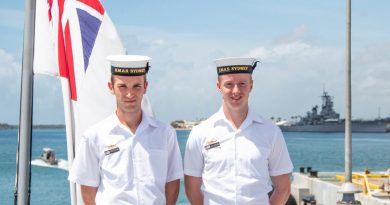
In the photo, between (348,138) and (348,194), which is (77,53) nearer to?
(348,194)

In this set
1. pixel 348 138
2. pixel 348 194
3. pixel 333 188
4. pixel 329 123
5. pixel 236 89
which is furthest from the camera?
pixel 329 123

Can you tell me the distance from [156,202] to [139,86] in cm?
75

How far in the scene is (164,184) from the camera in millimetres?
4492

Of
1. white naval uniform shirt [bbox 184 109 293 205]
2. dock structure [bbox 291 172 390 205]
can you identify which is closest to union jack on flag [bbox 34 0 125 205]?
white naval uniform shirt [bbox 184 109 293 205]

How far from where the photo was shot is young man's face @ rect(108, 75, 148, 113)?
4.38 meters

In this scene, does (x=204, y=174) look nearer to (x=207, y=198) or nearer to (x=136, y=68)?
(x=207, y=198)

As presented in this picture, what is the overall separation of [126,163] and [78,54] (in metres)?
1.16

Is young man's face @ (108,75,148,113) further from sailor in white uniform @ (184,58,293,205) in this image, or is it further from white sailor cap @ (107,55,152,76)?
sailor in white uniform @ (184,58,293,205)

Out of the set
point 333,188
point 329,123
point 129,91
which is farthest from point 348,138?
point 329,123

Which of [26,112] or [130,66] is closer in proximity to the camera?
[130,66]

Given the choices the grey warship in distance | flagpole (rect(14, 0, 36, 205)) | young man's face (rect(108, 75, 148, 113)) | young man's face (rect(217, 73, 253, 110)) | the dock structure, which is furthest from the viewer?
the grey warship in distance

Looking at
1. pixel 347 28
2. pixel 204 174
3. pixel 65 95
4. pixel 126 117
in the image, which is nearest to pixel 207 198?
pixel 204 174

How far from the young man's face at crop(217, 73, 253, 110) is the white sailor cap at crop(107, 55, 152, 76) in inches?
21.3

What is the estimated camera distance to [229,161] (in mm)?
4656
